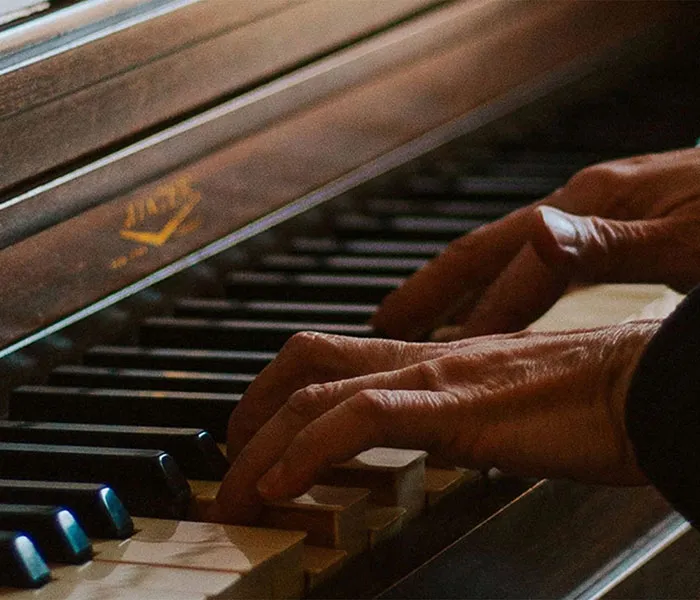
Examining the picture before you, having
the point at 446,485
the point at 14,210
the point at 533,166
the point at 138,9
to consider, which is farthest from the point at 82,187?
the point at 533,166

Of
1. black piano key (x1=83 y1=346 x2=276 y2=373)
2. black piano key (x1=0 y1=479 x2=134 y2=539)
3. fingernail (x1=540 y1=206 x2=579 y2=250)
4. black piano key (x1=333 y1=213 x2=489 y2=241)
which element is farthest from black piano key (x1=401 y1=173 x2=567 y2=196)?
black piano key (x1=0 y1=479 x2=134 y2=539)

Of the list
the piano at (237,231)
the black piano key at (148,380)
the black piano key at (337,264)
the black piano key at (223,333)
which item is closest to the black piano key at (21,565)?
the piano at (237,231)

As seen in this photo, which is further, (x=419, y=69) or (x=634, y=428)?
(x=419, y=69)

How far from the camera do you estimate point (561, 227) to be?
1364 mm

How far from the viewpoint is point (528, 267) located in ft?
4.69

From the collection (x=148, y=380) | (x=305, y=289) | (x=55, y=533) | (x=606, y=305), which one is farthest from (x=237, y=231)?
(x=55, y=533)

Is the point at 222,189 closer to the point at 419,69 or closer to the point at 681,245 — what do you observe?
the point at 419,69

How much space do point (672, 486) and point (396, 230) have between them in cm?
83

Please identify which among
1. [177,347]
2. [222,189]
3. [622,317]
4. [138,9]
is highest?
[138,9]

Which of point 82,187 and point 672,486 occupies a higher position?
point 82,187

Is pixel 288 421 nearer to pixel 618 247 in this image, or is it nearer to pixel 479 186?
pixel 618 247

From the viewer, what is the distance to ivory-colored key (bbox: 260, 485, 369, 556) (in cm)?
93

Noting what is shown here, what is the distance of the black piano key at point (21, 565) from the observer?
853mm

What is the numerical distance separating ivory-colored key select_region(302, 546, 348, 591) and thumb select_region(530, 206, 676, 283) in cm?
53
